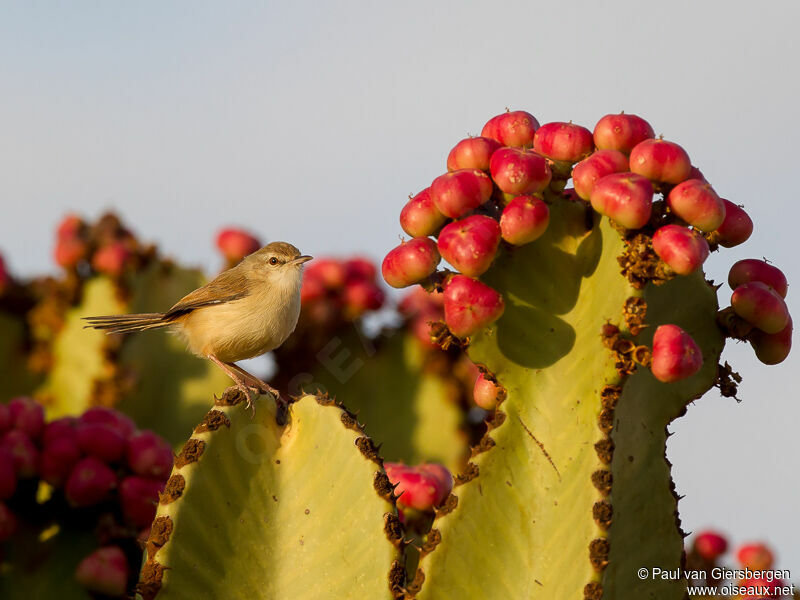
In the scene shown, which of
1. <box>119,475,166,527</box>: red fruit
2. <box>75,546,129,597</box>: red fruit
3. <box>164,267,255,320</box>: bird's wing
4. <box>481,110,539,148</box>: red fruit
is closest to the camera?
<box>481,110,539,148</box>: red fruit

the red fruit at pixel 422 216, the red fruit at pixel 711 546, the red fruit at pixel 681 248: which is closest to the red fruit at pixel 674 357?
the red fruit at pixel 681 248

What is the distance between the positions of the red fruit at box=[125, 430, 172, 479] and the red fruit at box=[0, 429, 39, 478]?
0.40 meters

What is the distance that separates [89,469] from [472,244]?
222 centimetres

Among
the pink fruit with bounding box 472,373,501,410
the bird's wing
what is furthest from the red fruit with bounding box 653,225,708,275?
the bird's wing

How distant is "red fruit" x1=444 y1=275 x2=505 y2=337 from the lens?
3188mm

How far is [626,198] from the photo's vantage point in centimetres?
305

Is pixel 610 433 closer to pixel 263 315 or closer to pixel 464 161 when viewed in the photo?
pixel 464 161

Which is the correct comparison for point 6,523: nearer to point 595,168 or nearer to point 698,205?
point 595,168

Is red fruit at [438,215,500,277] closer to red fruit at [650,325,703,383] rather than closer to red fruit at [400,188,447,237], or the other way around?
red fruit at [400,188,447,237]

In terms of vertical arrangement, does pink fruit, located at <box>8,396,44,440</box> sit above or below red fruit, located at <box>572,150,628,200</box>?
below

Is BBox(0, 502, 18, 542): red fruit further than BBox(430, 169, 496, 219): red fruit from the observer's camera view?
Yes

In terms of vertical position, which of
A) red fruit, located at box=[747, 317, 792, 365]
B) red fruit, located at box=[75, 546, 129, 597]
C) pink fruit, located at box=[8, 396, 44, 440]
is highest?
red fruit, located at box=[747, 317, 792, 365]

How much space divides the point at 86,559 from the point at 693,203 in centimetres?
291

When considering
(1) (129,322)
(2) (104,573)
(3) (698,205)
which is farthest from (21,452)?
(3) (698,205)
